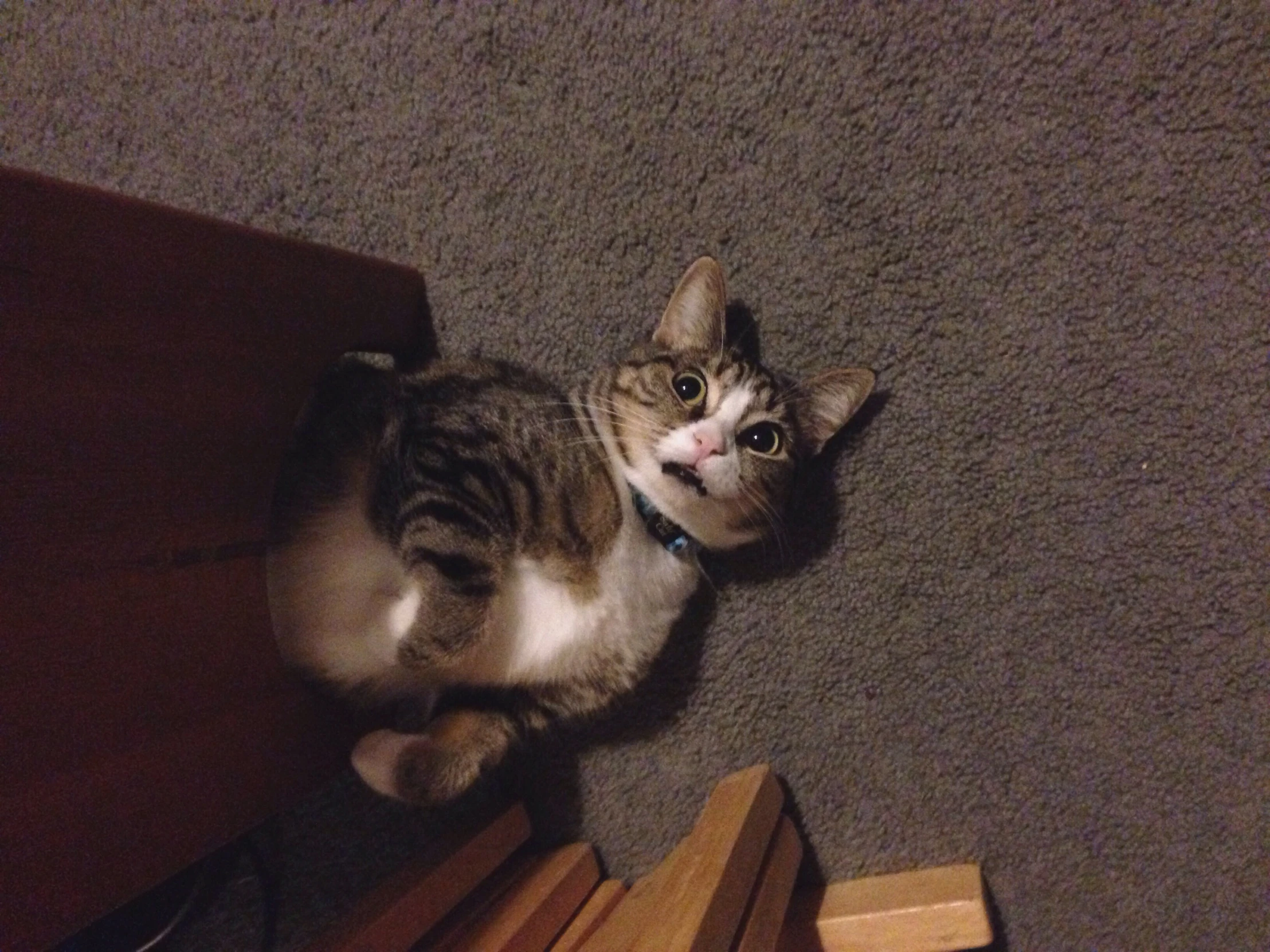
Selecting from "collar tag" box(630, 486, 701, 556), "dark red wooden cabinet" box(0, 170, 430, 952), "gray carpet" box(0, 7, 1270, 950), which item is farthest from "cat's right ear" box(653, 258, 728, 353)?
"dark red wooden cabinet" box(0, 170, 430, 952)

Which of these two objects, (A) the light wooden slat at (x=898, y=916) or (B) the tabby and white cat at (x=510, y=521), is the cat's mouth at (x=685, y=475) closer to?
(B) the tabby and white cat at (x=510, y=521)

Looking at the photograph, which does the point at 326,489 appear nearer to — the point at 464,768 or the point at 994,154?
the point at 464,768

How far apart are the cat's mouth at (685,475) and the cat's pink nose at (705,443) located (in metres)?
0.02

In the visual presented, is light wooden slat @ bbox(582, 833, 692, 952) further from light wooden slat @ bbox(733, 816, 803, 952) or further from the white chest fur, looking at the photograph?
the white chest fur

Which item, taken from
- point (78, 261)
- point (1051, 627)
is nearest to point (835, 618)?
point (1051, 627)

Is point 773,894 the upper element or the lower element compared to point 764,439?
A: lower

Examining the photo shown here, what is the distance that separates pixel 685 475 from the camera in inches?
40.9

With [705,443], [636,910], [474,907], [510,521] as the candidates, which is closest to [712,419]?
[705,443]

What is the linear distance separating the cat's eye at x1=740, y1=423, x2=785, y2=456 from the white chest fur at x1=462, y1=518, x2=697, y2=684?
0.65 ft

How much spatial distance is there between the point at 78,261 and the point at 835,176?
0.98 metres

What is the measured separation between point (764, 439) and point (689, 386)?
5.0 inches

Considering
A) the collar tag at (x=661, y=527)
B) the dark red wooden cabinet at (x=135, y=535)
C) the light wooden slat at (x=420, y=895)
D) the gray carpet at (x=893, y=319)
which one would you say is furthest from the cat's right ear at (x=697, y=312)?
the light wooden slat at (x=420, y=895)

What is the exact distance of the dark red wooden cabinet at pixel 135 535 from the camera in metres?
0.72

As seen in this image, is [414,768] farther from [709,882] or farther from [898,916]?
[898,916]
